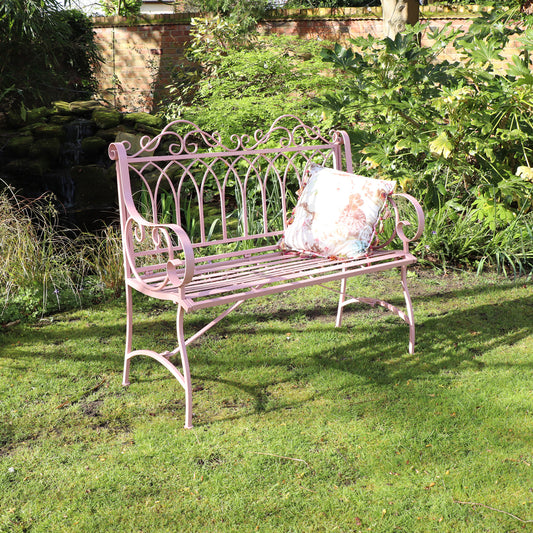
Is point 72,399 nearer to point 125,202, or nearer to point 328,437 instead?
point 125,202

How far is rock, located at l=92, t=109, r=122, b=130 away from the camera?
22.9 ft

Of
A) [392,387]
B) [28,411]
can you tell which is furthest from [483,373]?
[28,411]

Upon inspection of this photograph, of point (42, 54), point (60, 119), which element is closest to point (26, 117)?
point (60, 119)

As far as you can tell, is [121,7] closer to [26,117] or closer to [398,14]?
[26,117]

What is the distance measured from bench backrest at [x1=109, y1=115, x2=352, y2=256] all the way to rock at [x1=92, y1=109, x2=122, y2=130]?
641 millimetres

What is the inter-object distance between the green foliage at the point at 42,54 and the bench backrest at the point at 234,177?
2067 millimetres

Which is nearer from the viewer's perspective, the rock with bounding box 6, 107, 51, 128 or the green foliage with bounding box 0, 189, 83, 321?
the green foliage with bounding box 0, 189, 83, 321

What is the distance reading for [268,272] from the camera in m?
3.04

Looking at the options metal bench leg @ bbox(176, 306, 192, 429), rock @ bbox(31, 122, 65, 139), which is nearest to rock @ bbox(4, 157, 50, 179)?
rock @ bbox(31, 122, 65, 139)

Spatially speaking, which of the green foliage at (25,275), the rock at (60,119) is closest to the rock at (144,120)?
the rock at (60,119)

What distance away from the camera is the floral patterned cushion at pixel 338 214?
10.4 ft

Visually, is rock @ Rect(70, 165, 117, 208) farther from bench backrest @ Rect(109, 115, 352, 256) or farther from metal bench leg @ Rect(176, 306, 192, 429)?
metal bench leg @ Rect(176, 306, 192, 429)

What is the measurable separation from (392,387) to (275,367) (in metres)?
0.62

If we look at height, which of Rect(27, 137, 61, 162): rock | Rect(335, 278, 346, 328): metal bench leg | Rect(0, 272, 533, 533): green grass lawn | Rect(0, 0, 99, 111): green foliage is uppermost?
Rect(0, 0, 99, 111): green foliage
